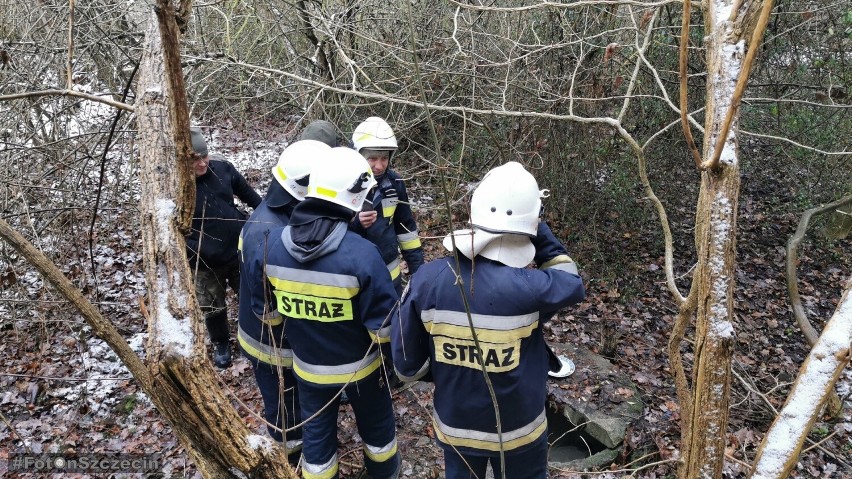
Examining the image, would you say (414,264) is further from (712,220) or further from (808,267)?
(808,267)

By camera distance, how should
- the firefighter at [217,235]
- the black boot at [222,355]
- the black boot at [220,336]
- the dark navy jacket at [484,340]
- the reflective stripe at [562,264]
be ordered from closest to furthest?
the dark navy jacket at [484,340] → the reflective stripe at [562,264] → the firefighter at [217,235] → the black boot at [220,336] → the black boot at [222,355]

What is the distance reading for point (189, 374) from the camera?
A: 1224 millimetres

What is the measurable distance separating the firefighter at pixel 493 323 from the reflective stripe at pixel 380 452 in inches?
24.2

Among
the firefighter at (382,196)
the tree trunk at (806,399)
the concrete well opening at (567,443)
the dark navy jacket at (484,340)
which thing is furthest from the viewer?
the concrete well opening at (567,443)

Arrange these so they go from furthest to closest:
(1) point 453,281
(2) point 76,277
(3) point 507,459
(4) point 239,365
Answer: (2) point 76,277, (4) point 239,365, (3) point 507,459, (1) point 453,281

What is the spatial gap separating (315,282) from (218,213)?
1653 mm

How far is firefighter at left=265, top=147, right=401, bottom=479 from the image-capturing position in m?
2.34

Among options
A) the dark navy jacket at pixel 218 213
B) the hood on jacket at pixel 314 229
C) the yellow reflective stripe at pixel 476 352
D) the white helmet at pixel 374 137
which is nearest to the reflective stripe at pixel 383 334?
the yellow reflective stripe at pixel 476 352

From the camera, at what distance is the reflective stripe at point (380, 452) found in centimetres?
282

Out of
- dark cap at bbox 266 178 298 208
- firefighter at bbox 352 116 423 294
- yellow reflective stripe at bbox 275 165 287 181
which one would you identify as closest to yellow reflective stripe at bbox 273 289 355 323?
dark cap at bbox 266 178 298 208

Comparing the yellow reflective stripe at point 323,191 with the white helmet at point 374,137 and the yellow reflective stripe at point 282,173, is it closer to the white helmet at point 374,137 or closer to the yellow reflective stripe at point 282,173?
the yellow reflective stripe at point 282,173

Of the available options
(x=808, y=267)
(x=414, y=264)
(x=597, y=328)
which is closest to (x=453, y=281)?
(x=414, y=264)

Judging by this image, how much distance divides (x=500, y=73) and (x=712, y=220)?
4567 mm

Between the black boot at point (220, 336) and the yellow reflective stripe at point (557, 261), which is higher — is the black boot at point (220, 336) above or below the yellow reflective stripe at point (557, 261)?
below
